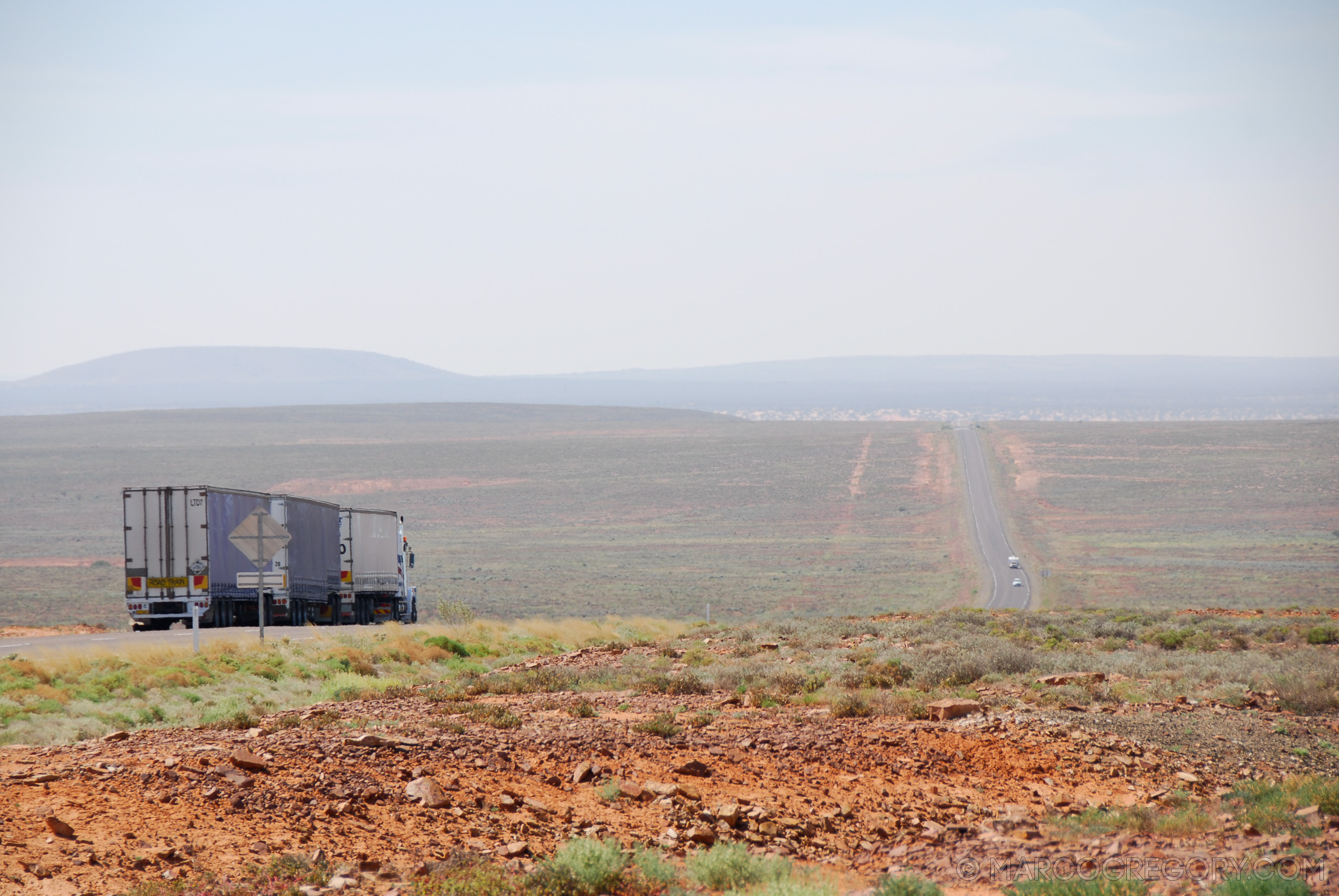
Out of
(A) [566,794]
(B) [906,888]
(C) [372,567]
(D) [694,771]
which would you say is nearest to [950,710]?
(D) [694,771]

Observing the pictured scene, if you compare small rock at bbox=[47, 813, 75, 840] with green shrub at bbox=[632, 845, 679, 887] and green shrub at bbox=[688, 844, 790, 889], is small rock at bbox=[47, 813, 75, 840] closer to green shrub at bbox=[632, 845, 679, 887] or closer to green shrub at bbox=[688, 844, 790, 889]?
green shrub at bbox=[632, 845, 679, 887]

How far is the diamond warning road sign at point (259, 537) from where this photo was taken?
57.0 feet

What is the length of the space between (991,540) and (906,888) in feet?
221

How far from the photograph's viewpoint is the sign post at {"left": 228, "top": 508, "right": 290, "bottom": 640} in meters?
17.4

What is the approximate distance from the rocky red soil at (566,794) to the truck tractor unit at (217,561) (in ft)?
38.1

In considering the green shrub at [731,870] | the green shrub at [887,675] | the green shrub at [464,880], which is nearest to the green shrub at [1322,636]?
the green shrub at [887,675]

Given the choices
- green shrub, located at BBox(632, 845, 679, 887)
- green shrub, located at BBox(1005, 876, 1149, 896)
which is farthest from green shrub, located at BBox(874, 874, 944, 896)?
green shrub, located at BBox(632, 845, 679, 887)

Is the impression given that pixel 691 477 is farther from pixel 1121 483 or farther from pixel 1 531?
pixel 1 531

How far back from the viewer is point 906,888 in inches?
245

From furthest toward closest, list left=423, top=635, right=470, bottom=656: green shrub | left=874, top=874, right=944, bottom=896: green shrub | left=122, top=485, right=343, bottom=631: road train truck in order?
1. left=122, top=485, right=343, bottom=631: road train truck
2. left=423, top=635, right=470, bottom=656: green shrub
3. left=874, top=874, right=944, bottom=896: green shrub

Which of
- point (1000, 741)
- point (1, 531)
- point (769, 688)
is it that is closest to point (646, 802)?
point (1000, 741)

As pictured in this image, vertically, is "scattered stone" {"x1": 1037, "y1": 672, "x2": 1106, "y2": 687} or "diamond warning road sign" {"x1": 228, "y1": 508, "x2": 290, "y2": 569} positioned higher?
"diamond warning road sign" {"x1": 228, "y1": 508, "x2": 290, "y2": 569}

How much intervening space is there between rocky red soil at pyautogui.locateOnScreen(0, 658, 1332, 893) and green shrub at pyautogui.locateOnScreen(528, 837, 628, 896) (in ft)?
1.73

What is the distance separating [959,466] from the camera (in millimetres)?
105500
